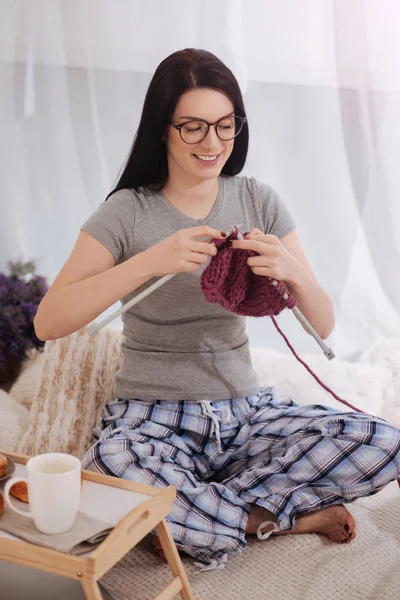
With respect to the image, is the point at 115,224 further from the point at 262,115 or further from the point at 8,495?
the point at 262,115

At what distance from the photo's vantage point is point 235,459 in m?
1.67

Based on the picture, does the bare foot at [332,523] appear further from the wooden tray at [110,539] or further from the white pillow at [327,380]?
the white pillow at [327,380]

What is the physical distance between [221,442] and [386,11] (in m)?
1.34

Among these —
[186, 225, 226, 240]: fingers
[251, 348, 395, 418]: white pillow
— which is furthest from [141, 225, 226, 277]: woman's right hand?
[251, 348, 395, 418]: white pillow

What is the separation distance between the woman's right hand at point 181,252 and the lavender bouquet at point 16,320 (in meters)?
1.07

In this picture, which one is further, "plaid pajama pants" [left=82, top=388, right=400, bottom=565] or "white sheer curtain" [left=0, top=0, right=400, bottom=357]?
"white sheer curtain" [left=0, top=0, right=400, bottom=357]

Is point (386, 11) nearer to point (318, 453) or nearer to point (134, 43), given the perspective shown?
point (134, 43)

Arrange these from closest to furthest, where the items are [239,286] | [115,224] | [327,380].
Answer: [239,286] < [115,224] < [327,380]

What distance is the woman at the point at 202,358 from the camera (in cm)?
149

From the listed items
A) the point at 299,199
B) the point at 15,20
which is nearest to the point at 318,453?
the point at 299,199

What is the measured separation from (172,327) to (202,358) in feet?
0.29

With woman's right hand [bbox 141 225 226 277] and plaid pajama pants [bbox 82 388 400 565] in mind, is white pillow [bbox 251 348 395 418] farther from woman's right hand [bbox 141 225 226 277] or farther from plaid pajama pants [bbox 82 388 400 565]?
woman's right hand [bbox 141 225 226 277]

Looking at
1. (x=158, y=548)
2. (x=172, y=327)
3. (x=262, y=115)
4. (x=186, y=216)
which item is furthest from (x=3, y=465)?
(x=262, y=115)

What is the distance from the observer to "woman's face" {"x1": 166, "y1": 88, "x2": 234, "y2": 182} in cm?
154
